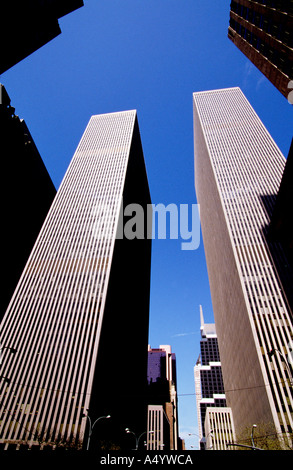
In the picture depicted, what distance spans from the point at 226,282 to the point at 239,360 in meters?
22.8

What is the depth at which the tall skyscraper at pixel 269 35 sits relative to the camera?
3816 centimetres

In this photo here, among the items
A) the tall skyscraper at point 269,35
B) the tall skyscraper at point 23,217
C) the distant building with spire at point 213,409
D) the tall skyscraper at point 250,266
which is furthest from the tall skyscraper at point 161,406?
the tall skyscraper at point 269,35

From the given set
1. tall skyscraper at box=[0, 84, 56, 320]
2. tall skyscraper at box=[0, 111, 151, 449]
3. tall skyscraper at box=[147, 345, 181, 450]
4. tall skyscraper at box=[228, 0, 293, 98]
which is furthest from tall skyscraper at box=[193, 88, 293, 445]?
tall skyscraper at box=[0, 84, 56, 320]

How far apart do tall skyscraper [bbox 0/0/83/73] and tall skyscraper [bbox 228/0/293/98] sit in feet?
102

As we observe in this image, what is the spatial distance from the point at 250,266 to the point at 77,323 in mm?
45308

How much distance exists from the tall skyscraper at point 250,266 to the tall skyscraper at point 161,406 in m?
53.9

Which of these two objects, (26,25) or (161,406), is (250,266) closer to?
(26,25)

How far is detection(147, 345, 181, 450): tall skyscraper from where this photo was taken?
120 metres

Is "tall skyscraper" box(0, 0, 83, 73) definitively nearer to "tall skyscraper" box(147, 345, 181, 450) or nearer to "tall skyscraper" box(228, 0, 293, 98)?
"tall skyscraper" box(228, 0, 293, 98)

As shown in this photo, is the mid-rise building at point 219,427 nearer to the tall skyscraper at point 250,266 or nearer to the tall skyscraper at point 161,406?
the tall skyscraper at point 161,406

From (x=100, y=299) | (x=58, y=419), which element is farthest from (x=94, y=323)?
(x=58, y=419)

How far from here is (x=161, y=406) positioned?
12988 centimetres

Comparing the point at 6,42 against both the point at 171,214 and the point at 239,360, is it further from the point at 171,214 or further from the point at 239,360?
the point at 239,360

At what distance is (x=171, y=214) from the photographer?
6575 cm
